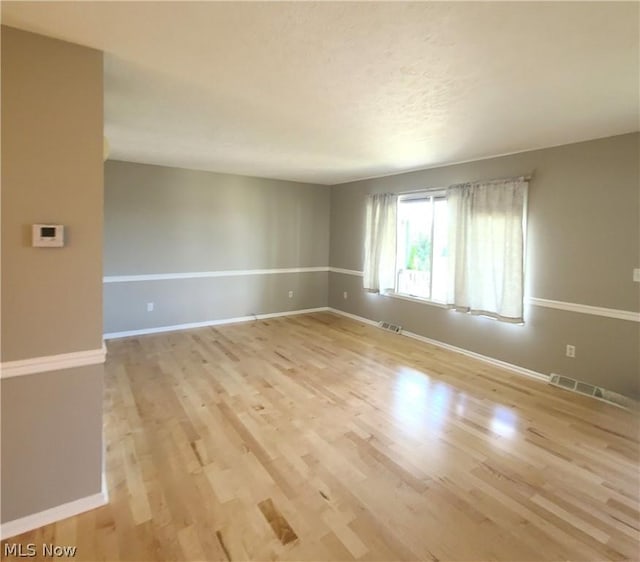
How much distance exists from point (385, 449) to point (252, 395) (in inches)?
51.8

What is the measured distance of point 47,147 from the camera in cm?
165

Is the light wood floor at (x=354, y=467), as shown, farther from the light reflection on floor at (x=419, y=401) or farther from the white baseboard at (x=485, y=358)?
the white baseboard at (x=485, y=358)

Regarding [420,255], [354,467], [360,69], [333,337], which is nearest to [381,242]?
[420,255]

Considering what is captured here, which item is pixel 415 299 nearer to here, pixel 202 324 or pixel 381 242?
pixel 381 242

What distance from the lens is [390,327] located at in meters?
5.39

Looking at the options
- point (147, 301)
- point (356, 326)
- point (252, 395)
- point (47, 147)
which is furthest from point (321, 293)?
point (47, 147)

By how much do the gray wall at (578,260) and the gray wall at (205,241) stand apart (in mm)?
2911

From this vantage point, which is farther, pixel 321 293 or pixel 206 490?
pixel 321 293

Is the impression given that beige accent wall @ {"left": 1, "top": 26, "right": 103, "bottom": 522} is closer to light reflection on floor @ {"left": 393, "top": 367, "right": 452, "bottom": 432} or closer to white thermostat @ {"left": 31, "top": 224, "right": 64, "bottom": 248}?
white thermostat @ {"left": 31, "top": 224, "right": 64, "bottom": 248}

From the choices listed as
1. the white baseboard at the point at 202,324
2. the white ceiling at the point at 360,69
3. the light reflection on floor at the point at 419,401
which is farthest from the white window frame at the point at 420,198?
the white baseboard at the point at 202,324

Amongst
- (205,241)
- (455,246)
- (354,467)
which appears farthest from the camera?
(205,241)

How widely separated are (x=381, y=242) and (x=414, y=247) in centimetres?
51

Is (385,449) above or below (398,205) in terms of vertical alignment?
below

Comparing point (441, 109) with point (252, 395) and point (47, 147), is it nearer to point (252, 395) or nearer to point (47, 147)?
point (47, 147)
